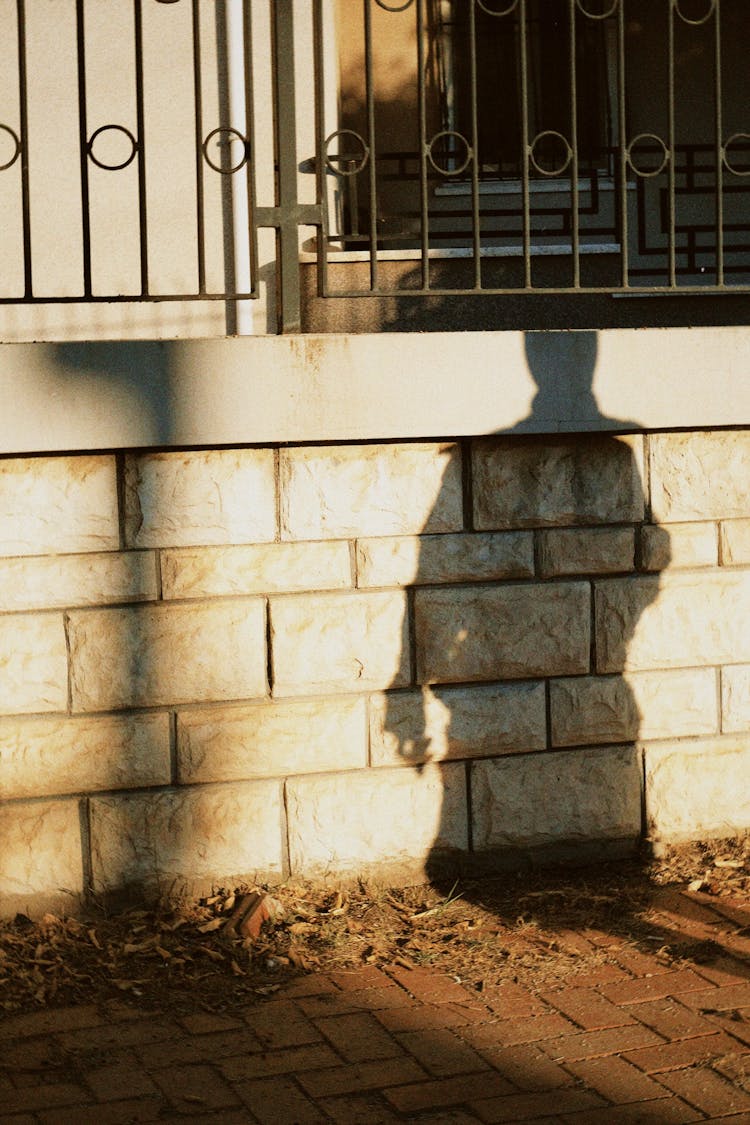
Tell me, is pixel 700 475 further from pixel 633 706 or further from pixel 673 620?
pixel 633 706

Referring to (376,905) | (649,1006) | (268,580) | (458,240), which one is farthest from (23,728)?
(458,240)

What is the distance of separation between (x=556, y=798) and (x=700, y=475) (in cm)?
111

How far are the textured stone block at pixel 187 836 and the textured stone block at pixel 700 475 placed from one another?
4.99 ft

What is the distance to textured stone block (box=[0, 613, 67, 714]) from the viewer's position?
12.1ft

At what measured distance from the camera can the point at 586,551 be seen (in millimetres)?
4160

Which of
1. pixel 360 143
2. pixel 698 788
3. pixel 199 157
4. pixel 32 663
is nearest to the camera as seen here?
pixel 199 157

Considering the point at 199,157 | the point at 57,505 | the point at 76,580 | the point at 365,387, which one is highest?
the point at 199,157

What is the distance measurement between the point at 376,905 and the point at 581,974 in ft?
2.29

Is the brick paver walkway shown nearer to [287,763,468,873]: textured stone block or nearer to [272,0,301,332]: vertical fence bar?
[287,763,468,873]: textured stone block

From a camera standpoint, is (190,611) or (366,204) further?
(366,204)

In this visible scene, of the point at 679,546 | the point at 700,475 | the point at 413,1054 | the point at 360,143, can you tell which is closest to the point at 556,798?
the point at 679,546

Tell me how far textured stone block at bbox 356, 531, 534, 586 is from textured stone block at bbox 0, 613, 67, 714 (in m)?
0.89

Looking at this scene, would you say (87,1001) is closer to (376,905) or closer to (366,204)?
(376,905)

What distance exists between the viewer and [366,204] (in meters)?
7.06
